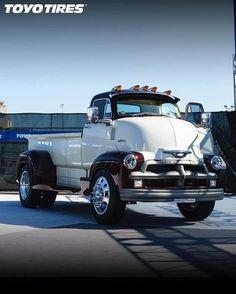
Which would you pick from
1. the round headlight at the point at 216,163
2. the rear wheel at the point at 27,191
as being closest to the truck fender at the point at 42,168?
the rear wheel at the point at 27,191

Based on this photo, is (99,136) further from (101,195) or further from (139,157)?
(139,157)

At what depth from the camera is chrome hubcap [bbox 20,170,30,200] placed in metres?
12.0

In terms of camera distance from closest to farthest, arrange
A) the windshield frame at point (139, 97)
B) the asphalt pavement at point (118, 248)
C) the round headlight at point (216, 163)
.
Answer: the asphalt pavement at point (118, 248), the round headlight at point (216, 163), the windshield frame at point (139, 97)

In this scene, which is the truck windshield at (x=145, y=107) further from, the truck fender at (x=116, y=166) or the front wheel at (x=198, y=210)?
the front wheel at (x=198, y=210)

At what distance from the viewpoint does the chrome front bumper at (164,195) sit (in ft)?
28.4

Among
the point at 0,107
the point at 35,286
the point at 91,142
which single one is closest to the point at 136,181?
the point at 91,142

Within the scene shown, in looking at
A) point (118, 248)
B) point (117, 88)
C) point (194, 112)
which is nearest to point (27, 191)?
point (117, 88)

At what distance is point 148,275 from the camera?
5.60 m

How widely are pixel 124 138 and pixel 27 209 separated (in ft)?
11.7

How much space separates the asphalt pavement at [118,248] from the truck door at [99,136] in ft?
4.06

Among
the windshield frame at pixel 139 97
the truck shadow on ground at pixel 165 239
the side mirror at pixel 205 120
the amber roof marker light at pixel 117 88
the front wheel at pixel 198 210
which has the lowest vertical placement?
the truck shadow on ground at pixel 165 239

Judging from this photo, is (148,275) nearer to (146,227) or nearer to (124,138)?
(146,227)

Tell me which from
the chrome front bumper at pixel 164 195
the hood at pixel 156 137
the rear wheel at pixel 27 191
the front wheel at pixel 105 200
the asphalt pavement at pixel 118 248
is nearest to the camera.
Result: the asphalt pavement at pixel 118 248

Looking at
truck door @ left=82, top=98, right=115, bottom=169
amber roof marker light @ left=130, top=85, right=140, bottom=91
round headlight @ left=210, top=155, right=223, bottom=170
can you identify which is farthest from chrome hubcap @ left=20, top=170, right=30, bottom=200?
round headlight @ left=210, top=155, right=223, bottom=170
